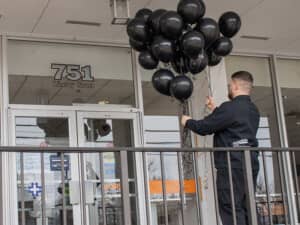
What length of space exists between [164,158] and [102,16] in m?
1.87

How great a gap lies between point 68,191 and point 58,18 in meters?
1.86

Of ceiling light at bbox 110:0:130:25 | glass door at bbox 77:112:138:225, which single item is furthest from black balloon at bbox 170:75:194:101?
glass door at bbox 77:112:138:225

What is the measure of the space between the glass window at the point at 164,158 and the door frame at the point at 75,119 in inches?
7.4

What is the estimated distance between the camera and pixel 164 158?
6.11 metres

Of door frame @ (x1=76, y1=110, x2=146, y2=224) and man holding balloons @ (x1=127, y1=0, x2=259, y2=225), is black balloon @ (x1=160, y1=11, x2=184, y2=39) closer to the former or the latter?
man holding balloons @ (x1=127, y1=0, x2=259, y2=225)

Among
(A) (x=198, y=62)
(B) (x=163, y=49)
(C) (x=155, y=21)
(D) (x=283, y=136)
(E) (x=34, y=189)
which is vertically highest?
(C) (x=155, y=21)

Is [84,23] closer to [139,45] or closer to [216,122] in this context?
[139,45]

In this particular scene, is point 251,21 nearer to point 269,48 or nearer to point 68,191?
point 269,48

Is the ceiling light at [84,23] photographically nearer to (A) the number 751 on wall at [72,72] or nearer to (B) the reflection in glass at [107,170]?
(A) the number 751 on wall at [72,72]

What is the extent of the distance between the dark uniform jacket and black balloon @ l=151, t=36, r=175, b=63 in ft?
2.74

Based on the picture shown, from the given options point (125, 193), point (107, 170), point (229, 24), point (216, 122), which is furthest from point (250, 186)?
point (107, 170)

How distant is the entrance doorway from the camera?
17.6 ft

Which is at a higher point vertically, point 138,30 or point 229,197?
point 138,30

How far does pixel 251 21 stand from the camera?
19.2 ft
